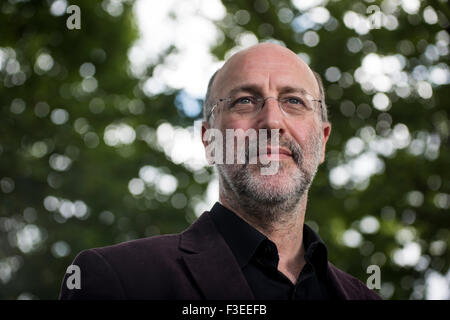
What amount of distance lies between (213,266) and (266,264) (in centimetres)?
24

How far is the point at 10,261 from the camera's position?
6512mm

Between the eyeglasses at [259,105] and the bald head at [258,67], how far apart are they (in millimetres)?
79

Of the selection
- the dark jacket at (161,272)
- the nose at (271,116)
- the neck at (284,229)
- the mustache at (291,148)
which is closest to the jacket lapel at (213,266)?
the dark jacket at (161,272)

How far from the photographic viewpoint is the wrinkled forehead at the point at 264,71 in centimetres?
204

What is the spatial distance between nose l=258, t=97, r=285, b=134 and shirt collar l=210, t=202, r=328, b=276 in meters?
0.40

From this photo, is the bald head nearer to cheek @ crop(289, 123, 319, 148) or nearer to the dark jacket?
cheek @ crop(289, 123, 319, 148)

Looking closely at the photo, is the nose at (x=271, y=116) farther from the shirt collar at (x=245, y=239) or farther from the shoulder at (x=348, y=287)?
the shoulder at (x=348, y=287)

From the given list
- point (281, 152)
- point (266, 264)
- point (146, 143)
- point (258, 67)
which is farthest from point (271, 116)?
point (146, 143)

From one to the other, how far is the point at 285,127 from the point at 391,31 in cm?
418

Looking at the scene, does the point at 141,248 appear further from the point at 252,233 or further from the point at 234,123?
the point at 234,123

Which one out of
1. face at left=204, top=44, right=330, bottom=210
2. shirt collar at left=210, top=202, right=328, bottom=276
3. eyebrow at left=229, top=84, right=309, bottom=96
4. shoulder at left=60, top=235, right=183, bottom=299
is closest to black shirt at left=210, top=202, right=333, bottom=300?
shirt collar at left=210, top=202, right=328, bottom=276
